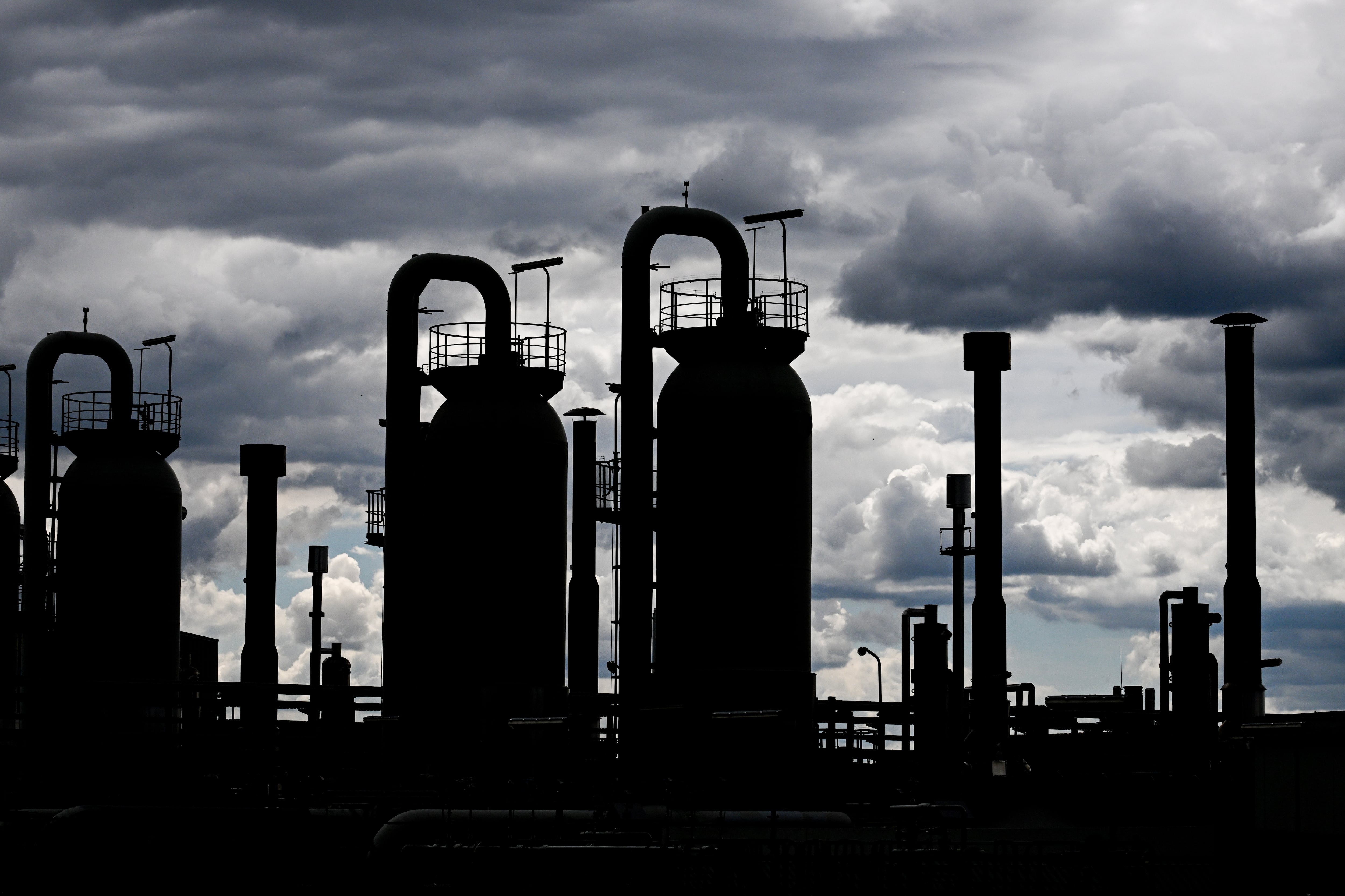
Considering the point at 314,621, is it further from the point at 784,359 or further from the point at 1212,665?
the point at 1212,665

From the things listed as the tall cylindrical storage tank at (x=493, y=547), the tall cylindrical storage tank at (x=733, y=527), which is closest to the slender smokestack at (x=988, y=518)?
the tall cylindrical storage tank at (x=733, y=527)

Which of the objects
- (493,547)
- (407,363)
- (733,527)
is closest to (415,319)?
(407,363)

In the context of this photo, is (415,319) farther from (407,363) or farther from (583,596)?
(583,596)

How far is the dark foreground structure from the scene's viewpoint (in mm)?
31062

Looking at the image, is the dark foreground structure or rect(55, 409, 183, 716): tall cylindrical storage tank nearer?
the dark foreground structure

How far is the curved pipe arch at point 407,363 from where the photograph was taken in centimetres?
4084

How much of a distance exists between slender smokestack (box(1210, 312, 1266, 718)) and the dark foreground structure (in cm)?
6

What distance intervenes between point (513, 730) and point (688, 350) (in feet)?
27.9

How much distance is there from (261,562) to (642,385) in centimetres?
1090

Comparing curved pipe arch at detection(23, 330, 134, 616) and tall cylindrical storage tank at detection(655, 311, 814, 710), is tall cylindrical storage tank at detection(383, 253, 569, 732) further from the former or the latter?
curved pipe arch at detection(23, 330, 134, 616)

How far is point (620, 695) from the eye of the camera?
122 ft

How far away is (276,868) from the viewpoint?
3162 centimetres

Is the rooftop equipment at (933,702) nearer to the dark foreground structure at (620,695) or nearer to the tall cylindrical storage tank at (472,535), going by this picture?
the dark foreground structure at (620,695)

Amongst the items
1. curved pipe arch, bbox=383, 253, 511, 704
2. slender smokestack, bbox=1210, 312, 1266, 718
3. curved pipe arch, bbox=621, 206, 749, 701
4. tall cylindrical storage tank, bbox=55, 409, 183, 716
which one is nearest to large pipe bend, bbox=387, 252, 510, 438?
curved pipe arch, bbox=383, 253, 511, 704
